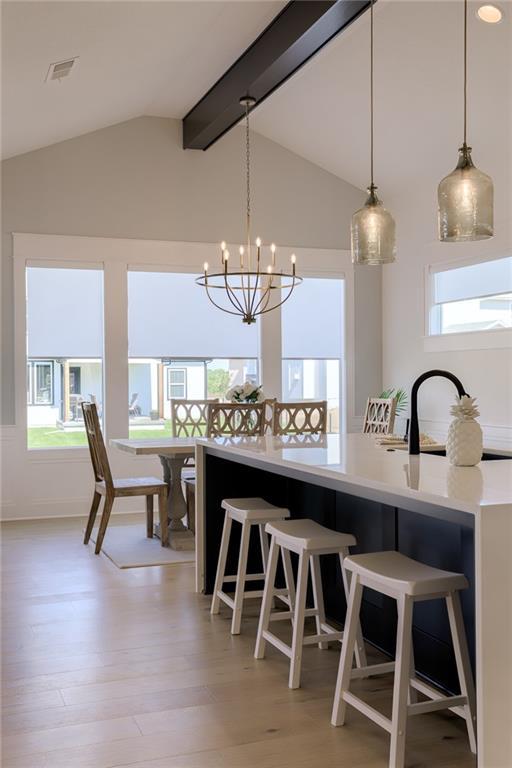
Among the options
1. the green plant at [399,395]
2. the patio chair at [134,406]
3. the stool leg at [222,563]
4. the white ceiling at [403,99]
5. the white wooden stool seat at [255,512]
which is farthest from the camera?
the green plant at [399,395]

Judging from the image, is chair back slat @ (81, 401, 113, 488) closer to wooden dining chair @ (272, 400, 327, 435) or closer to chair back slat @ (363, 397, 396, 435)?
wooden dining chair @ (272, 400, 327, 435)

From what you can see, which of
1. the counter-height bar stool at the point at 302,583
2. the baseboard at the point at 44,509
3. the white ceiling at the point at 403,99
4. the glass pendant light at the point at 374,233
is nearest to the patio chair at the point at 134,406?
the baseboard at the point at 44,509

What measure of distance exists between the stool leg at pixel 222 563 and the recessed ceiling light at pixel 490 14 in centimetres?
345

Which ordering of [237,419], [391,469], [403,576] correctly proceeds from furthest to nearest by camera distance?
1. [237,419]
2. [391,469]
3. [403,576]

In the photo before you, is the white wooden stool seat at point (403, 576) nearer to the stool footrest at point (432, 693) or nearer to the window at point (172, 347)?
the stool footrest at point (432, 693)

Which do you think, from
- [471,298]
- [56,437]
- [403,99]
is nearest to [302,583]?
[471,298]

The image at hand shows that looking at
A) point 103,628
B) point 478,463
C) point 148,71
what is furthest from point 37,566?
point 148,71

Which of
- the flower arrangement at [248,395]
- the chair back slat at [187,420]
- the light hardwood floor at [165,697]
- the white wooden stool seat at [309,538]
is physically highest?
the flower arrangement at [248,395]

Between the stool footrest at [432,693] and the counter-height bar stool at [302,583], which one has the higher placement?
the counter-height bar stool at [302,583]

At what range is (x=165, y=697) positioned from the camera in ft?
9.51

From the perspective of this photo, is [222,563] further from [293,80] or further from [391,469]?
[293,80]

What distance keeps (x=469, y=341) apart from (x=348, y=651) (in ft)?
14.1

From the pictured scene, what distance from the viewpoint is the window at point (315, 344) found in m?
7.70

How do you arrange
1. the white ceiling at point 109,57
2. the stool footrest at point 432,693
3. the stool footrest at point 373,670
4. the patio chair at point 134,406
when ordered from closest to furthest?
the stool footrest at point 432,693 → the stool footrest at point 373,670 → the white ceiling at point 109,57 → the patio chair at point 134,406
